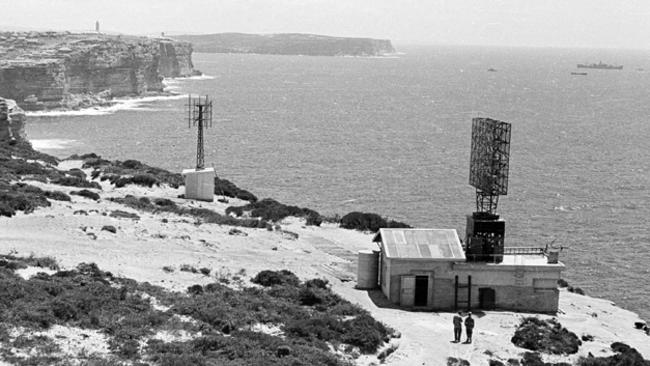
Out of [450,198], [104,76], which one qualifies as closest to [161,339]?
[450,198]

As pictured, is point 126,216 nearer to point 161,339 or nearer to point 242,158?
point 161,339

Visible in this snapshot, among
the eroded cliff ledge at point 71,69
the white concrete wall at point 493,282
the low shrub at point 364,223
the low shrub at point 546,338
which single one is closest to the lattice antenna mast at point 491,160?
the white concrete wall at point 493,282

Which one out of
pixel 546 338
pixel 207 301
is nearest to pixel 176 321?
pixel 207 301

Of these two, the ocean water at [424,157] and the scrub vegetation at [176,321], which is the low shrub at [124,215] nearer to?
the scrub vegetation at [176,321]

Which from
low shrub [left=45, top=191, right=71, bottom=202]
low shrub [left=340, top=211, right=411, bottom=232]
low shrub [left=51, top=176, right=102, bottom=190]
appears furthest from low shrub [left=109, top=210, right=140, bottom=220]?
low shrub [left=340, top=211, right=411, bottom=232]

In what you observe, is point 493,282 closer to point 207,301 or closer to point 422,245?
point 422,245

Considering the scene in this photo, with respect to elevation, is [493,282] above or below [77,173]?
below
